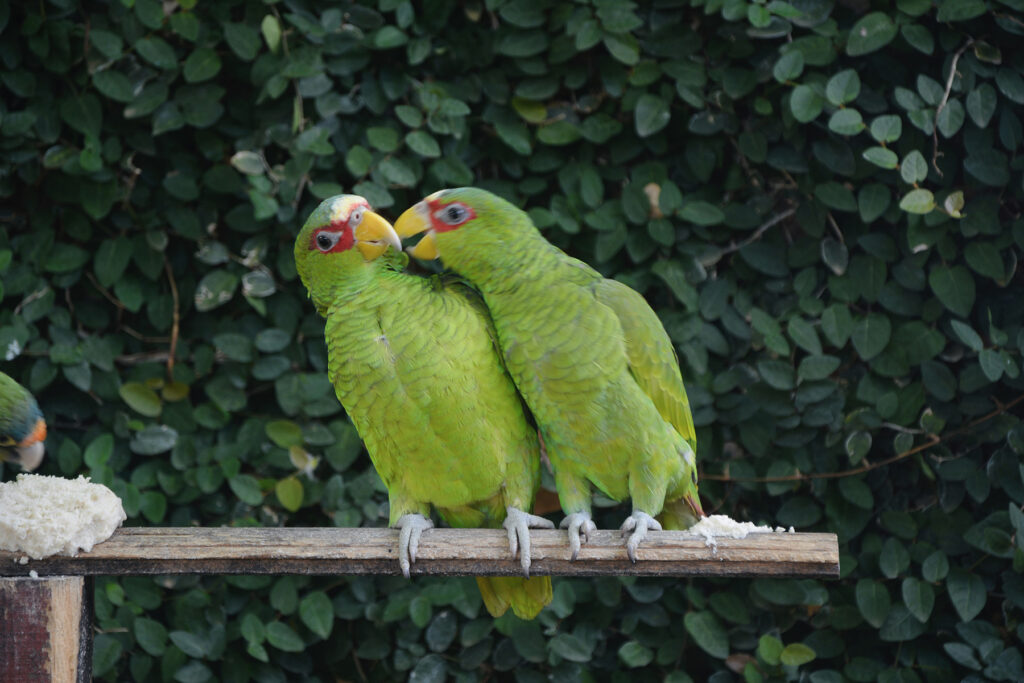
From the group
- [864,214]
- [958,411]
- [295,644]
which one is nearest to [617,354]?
[864,214]

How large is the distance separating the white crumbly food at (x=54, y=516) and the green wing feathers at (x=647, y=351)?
0.87 meters

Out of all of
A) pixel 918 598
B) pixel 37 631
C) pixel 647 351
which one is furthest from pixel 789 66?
pixel 37 631

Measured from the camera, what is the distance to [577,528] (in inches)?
54.4

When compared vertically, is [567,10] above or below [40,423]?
above

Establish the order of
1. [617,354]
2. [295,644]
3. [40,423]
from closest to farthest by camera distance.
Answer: [617,354] < [40,423] < [295,644]

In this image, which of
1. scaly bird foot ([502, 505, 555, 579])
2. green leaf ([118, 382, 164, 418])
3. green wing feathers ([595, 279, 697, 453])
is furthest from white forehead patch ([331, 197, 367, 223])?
green leaf ([118, 382, 164, 418])

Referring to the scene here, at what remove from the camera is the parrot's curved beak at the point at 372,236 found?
140 centimetres

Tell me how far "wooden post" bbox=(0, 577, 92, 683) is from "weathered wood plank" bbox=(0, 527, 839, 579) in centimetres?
7

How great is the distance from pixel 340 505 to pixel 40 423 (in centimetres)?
72

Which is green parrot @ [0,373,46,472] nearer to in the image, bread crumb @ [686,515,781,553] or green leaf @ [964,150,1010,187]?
bread crumb @ [686,515,781,553]

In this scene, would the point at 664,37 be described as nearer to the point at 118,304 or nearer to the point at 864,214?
the point at 864,214

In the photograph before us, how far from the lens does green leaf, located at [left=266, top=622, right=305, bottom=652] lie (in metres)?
2.03

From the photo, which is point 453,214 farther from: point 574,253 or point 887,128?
point 887,128

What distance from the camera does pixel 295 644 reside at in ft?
6.68
